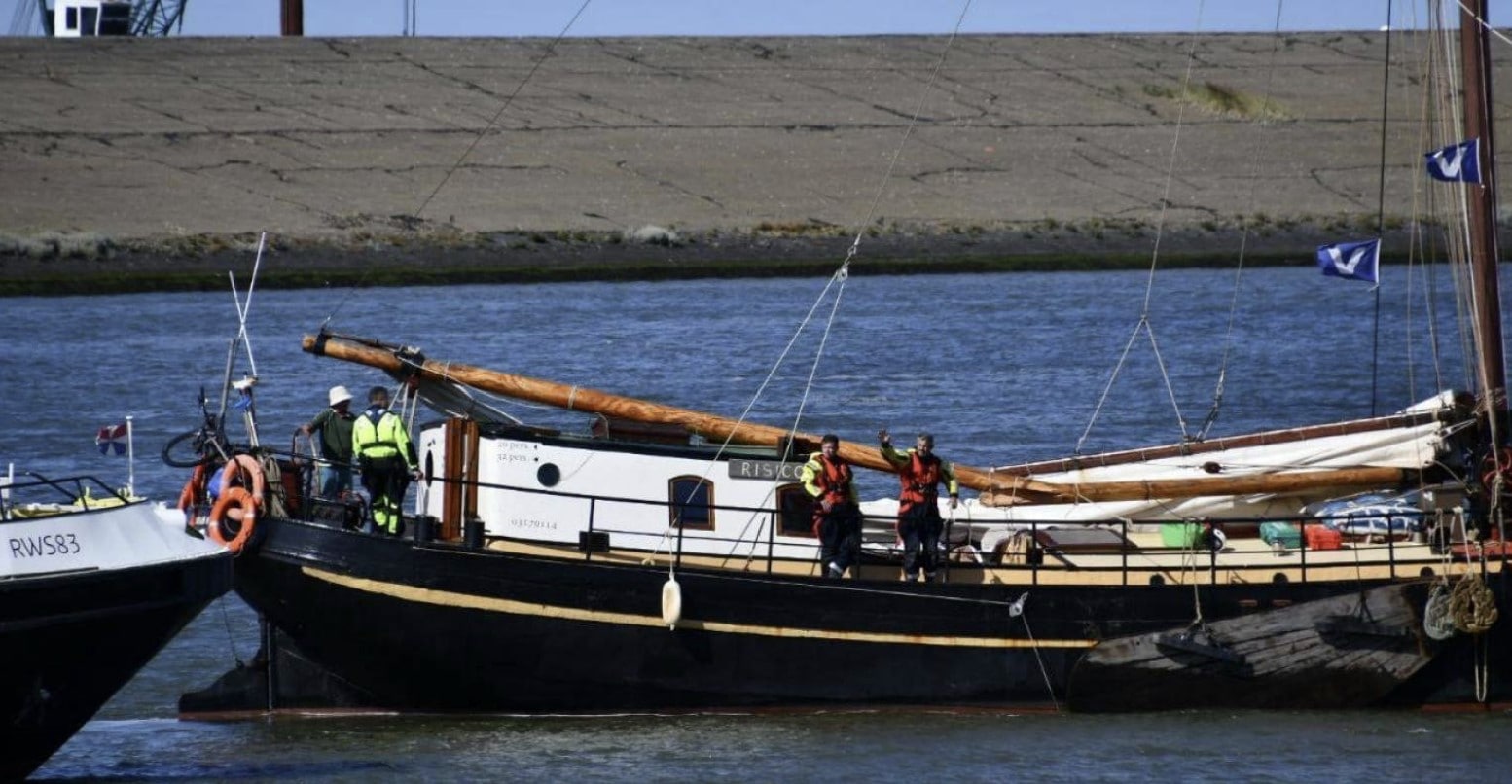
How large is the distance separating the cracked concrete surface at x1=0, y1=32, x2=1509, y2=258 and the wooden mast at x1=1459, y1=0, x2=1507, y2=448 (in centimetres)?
4322

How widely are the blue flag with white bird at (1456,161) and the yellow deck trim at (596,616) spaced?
606 cm

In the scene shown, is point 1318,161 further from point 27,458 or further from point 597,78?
point 27,458

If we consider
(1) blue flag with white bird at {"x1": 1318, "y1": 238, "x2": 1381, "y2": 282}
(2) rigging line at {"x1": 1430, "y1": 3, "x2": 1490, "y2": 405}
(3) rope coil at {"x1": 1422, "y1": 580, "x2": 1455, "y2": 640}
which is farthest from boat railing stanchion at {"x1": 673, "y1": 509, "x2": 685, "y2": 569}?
(2) rigging line at {"x1": 1430, "y1": 3, "x2": 1490, "y2": 405}

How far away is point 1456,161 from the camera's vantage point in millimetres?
21156

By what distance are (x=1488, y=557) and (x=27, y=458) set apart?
2109 cm

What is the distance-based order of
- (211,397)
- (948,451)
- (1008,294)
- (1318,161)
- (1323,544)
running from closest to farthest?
(1323,544) < (948,451) < (211,397) < (1008,294) < (1318,161)

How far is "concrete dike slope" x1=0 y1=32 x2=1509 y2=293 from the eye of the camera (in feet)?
223

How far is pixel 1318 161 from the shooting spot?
80.3m

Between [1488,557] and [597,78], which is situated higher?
[597,78]

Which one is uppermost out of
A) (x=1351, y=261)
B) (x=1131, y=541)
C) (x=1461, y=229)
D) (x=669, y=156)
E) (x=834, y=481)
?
(x=669, y=156)

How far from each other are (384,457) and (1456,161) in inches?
394

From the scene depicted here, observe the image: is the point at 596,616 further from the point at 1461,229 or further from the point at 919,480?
the point at 1461,229

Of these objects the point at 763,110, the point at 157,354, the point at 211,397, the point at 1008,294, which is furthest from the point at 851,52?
the point at 211,397

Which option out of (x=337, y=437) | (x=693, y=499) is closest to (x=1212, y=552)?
(x=693, y=499)
